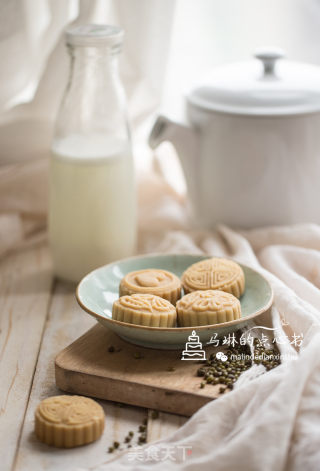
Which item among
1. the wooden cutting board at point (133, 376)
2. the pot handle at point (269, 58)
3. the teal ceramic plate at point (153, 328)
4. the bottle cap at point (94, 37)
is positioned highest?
the bottle cap at point (94, 37)

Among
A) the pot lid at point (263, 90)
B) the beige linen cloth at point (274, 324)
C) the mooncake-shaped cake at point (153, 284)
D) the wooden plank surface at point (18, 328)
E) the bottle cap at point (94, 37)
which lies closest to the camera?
the beige linen cloth at point (274, 324)

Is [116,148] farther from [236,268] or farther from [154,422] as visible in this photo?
[154,422]

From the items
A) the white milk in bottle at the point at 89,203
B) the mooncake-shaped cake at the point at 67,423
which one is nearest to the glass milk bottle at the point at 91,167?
the white milk in bottle at the point at 89,203

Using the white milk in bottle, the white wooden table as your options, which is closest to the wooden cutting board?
the white wooden table

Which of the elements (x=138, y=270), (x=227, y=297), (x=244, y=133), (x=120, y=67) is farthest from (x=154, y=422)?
(x=120, y=67)

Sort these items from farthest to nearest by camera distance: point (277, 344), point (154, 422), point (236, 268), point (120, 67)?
point (120, 67), point (236, 268), point (277, 344), point (154, 422)

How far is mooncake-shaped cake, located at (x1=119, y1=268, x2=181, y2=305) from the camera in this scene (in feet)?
3.45

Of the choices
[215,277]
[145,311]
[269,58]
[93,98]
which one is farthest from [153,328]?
[269,58]

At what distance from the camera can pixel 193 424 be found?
83 centimetres

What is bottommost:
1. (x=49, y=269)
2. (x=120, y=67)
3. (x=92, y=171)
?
(x=49, y=269)

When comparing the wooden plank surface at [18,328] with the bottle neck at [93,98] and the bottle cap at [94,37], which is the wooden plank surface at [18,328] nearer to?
the bottle neck at [93,98]

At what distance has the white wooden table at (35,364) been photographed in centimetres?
84

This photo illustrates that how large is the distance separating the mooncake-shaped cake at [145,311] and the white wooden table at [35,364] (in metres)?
0.12

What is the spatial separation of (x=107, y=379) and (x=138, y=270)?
0.27 m
